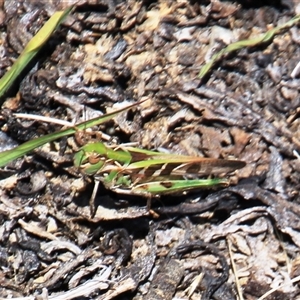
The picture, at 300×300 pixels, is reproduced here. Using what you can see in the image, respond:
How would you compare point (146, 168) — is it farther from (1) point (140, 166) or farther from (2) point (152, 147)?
(2) point (152, 147)

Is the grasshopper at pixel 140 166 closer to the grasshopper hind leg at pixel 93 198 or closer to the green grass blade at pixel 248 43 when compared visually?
the grasshopper hind leg at pixel 93 198

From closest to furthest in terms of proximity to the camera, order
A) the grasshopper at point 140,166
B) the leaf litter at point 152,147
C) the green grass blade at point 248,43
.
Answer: the grasshopper at point 140,166 < the leaf litter at point 152,147 < the green grass blade at point 248,43

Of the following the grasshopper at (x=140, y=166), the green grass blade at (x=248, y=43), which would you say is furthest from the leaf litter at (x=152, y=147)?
the grasshopper at (x=140, y=166)

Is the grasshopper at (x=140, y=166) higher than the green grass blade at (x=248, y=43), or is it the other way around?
the green grass blade at (x=248, y=43)

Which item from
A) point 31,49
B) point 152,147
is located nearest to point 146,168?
point 152,147

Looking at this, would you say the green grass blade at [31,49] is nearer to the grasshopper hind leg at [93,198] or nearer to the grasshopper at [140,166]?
the grasshopper at [140,166]

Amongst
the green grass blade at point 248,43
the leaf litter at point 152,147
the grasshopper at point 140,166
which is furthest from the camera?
the green grass blade at point 248,43

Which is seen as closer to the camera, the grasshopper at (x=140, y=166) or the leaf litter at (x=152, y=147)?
the grasshopper at (x=140, y=166)
